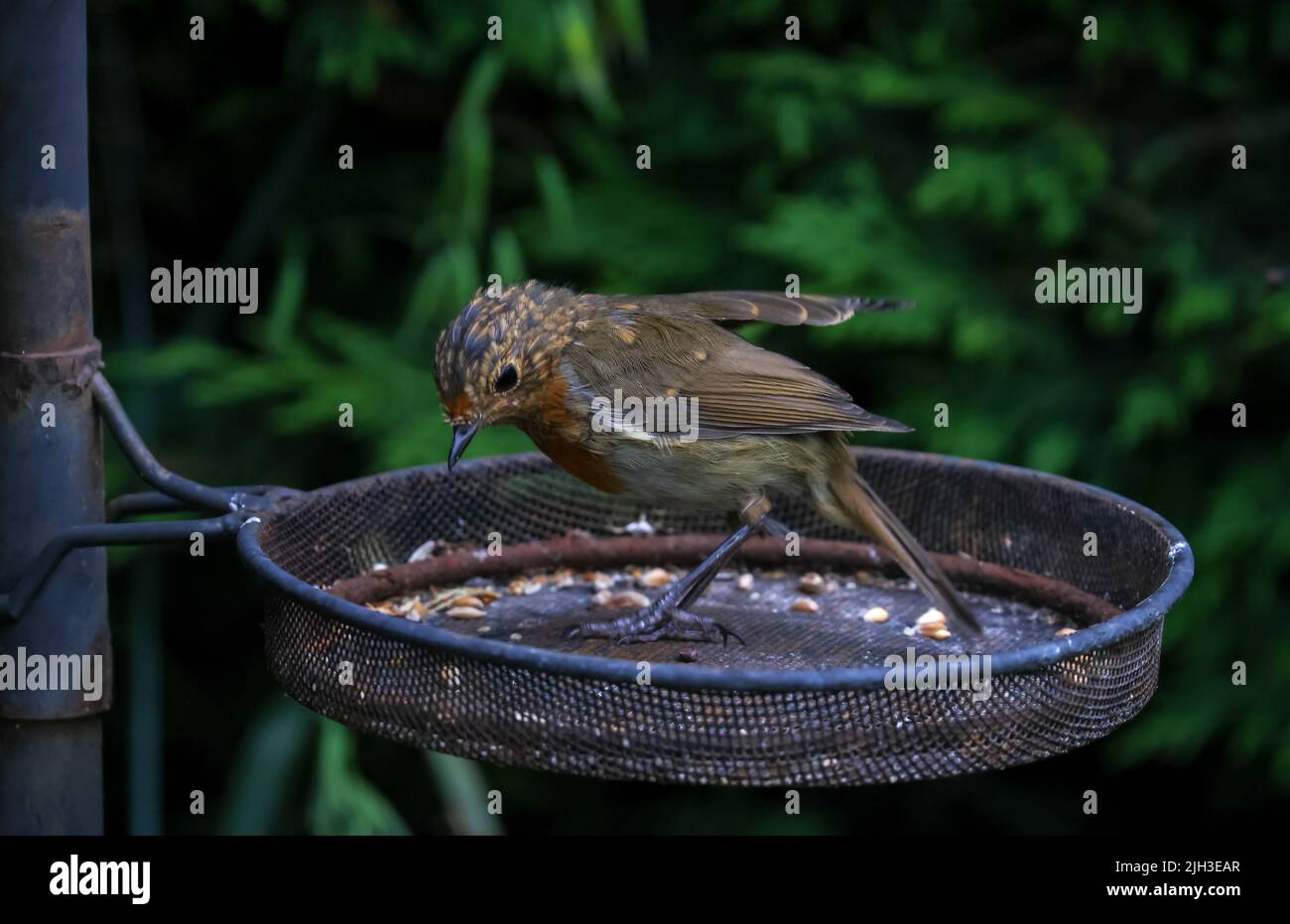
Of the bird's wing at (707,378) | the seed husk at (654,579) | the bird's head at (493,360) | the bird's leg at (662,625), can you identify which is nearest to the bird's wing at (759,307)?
the bird's wing at (707,378)

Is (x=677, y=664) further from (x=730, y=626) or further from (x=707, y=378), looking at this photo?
(x=707, y=378)

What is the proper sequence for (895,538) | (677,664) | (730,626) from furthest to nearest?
(895,538) < (730,626) < (677,664)

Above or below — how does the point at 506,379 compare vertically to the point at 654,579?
above

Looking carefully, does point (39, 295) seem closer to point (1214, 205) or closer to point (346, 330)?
point (346, 330)

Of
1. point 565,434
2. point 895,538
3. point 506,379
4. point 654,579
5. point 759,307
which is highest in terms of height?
point 759,307

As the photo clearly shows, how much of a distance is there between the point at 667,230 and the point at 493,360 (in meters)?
2.31

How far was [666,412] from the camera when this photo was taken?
3502 millimetres

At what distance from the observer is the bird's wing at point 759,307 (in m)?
3.80

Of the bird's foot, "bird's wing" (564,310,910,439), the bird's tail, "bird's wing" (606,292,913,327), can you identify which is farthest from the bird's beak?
the bird's tail

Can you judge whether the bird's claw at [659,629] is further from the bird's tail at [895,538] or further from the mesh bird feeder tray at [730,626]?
the bird's tail at [895,538]

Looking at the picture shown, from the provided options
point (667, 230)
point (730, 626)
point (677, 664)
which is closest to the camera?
point (677, 664)

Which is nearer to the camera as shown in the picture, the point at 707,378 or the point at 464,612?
the point at 464,612

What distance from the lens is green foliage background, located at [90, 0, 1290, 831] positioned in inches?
196

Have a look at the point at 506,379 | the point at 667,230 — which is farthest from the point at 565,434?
the point at 667,230
